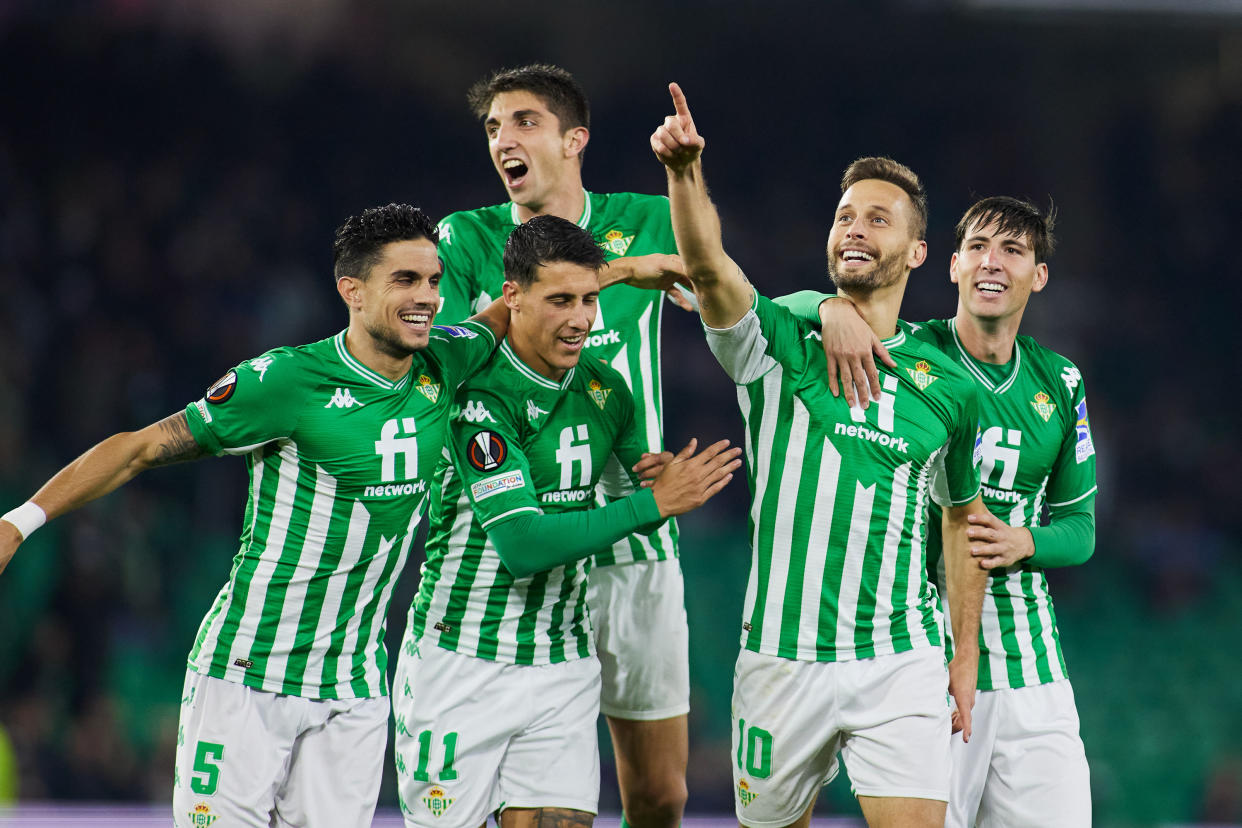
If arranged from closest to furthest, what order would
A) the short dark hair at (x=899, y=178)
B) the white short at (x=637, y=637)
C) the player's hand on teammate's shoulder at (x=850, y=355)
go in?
the player's hand on teammate's shoulder at (x=850, y=355), the short dark hair at (x=899, y=178), the white short at (x=637, y=637)

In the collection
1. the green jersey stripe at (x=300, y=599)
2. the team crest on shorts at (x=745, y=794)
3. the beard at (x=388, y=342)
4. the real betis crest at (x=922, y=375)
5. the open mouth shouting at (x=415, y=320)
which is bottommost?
the team crest on shorts at (x=745, y=794)

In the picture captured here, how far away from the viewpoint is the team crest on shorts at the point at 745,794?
3463 millimetres

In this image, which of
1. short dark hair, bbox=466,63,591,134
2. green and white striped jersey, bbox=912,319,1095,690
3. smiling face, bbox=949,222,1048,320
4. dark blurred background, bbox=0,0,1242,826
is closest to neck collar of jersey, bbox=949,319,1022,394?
green and white striped jersey, bbox=912,319,1095,690

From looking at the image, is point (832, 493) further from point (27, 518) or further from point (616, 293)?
point (27, 518)

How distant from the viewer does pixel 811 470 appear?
3.42 meters

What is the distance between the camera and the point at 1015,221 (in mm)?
3977

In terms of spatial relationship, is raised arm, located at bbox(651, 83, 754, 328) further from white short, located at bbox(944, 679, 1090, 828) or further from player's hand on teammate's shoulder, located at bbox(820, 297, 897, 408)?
white short, located at bbox(944, 679, 1090, 828)

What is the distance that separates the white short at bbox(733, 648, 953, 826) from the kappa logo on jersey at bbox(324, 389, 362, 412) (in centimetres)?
131

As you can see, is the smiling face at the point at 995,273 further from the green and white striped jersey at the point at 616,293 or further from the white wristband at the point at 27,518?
the white wristband at the point at 27,518

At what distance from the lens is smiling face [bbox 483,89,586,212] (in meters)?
4.23

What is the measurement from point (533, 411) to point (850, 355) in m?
0.92

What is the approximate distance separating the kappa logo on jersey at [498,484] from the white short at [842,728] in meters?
0.82

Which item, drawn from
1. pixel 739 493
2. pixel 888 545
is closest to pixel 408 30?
pixel 739 493

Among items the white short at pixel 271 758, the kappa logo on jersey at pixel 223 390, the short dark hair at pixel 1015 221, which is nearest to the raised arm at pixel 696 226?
the short dark hair at pixel 1015 221
